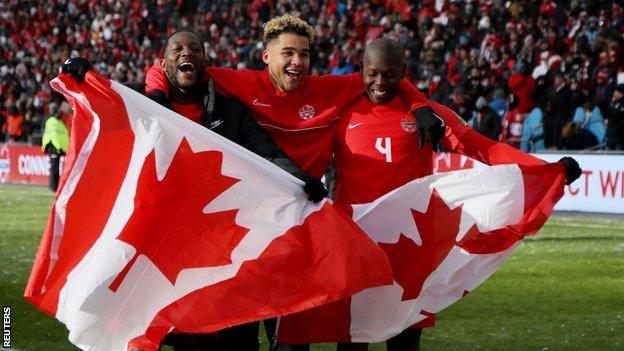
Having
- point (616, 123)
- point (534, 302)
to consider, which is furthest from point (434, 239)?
point (616, 123)

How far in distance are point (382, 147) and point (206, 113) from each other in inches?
33.5

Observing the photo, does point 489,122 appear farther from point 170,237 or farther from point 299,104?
point 170,237

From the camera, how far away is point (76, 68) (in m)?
5.39

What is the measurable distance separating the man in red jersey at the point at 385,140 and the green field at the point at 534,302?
2.22m

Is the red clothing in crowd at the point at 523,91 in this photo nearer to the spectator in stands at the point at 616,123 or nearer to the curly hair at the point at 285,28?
the spectator in stands at the point at 616,123

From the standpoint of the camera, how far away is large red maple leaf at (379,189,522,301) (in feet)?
18.9

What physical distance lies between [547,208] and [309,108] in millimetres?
1306

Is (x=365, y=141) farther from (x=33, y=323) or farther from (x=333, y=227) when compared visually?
(x=33, y=323)

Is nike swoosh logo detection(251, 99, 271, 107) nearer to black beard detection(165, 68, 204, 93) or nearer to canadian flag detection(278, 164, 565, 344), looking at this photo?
black beard detection(165, 68, 204, 93)

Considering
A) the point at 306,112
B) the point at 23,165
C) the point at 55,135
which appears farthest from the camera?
the point at 23,165

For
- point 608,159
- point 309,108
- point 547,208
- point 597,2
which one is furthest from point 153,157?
point 597,2

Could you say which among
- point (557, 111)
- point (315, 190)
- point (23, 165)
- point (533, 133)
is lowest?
point (23, 165)

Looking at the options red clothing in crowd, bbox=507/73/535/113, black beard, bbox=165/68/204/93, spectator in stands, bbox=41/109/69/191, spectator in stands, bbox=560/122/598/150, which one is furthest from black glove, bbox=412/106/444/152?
spectator in stands, bbox=41/109/69/191

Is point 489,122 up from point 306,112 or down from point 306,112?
down
